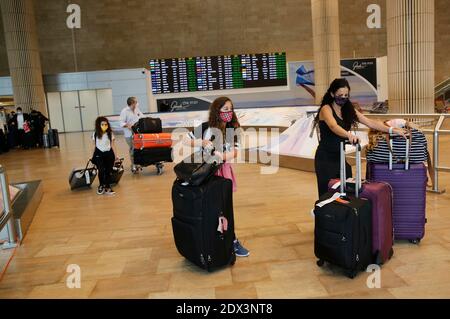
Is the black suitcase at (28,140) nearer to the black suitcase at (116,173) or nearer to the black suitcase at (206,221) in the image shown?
the black suitcase at (116,173)

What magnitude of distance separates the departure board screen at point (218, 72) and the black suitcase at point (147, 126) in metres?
13.0

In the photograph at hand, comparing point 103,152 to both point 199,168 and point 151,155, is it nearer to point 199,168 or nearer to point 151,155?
point 151,155

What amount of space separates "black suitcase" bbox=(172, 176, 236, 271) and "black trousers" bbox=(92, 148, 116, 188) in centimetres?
406

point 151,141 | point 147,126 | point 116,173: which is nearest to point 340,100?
point 116,173

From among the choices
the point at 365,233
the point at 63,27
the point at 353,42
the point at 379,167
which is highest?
the point at 63,27

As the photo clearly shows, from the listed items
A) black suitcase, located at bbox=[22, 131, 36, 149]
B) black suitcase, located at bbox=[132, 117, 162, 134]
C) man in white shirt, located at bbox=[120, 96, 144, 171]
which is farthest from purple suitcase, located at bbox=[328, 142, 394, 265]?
black suitcase, located at bbox=[22, 131, 36, 149]

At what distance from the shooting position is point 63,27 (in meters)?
23.5

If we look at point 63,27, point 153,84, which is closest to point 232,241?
point 153,84

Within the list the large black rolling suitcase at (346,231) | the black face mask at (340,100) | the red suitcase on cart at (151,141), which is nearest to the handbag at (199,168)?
the large black rolling suitcase at (346,231)

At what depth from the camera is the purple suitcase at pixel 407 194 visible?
13.0ft

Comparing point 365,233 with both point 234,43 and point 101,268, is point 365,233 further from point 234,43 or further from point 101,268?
point 234,43

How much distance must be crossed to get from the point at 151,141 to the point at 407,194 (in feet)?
18.9

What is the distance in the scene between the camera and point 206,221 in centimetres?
346
